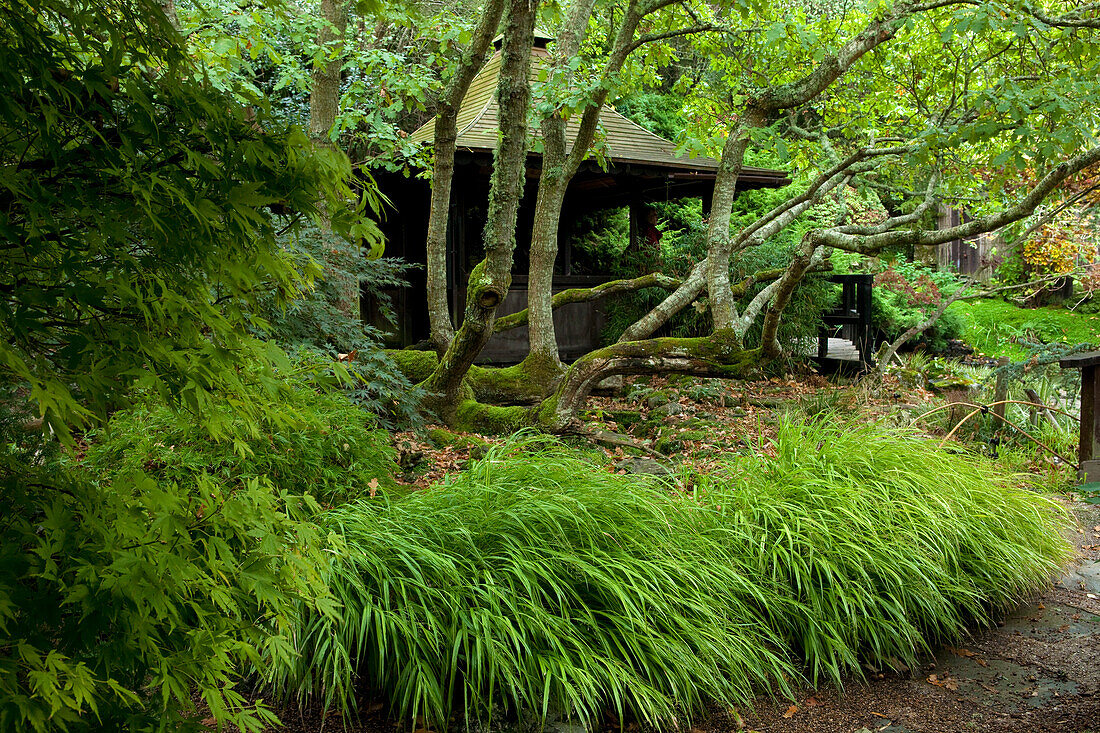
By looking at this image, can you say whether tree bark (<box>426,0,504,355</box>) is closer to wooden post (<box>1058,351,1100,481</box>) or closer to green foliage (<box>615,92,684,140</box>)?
wooden post (<box>1058,351,1100,481</box>)

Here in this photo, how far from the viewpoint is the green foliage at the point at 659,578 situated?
3154 millimetres

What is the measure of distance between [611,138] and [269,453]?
29.8 ft

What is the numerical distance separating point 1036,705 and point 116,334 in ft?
13.2

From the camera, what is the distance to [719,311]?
8109 millimetres

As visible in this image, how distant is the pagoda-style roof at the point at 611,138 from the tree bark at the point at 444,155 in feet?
8.40

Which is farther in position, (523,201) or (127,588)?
(523,201)

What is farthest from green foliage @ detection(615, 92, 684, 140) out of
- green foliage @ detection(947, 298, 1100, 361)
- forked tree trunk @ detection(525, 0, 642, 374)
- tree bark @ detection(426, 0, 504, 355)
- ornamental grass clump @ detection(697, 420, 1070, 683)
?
ornamental grass clump @ detection(697, 420, 1070, 683)

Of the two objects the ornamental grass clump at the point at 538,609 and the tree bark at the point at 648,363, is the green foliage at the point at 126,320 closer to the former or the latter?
the ornamental grass clump at the point at 538,609

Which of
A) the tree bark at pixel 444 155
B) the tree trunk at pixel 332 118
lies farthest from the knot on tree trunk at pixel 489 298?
the tree bark at pixel 444 155

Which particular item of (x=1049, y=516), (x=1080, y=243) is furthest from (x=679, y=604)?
(x=1080, y=243)

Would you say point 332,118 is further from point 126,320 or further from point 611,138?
point 126,320

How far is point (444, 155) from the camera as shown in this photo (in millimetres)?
7340

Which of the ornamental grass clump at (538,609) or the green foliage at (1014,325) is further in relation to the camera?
the green foliage at (1014,325)

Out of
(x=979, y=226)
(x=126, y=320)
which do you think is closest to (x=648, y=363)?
(x=979, y=226)
